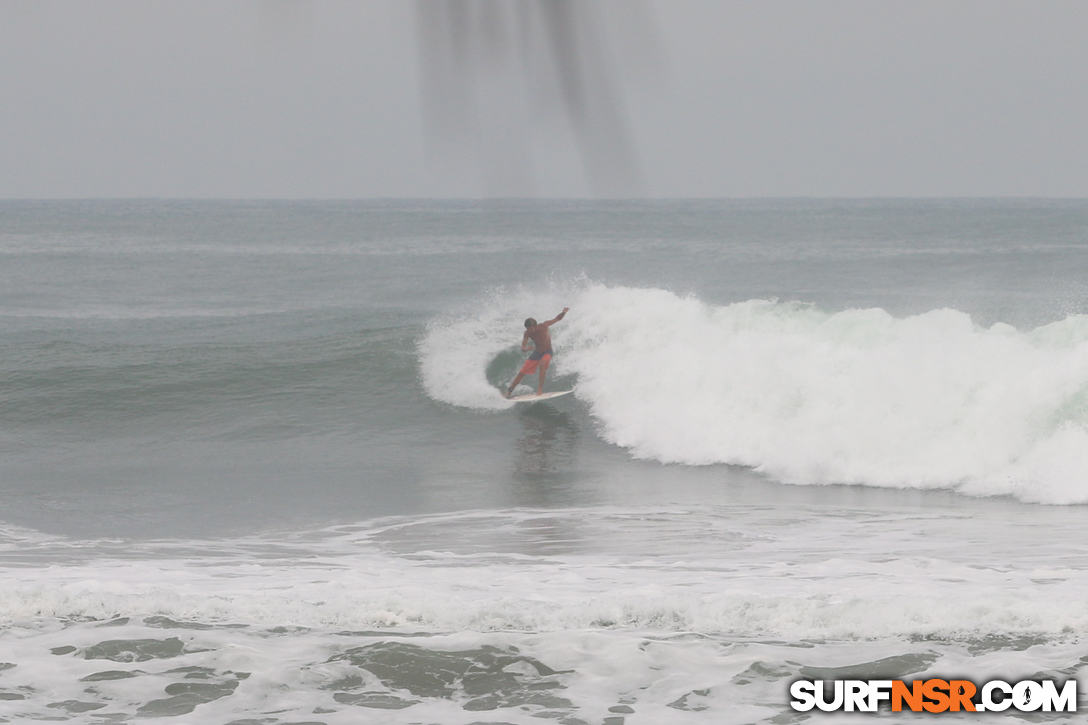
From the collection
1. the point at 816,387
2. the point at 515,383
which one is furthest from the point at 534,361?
the point at 816,387

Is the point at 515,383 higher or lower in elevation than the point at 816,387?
higher

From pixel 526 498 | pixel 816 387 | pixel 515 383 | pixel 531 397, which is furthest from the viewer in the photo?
pixel 515 383

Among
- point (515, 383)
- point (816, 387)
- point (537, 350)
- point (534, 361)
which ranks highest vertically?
point (537, 350)

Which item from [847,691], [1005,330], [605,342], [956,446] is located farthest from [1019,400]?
[847,691]

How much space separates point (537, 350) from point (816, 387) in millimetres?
3767

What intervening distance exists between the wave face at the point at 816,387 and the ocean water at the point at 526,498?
5cm

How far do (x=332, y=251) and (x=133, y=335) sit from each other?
17020 millimetres

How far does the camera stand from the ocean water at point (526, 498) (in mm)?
5074

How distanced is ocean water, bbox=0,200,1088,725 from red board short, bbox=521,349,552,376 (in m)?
0.56

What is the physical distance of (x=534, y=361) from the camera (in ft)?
48.3

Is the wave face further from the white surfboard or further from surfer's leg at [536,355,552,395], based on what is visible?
surfer's leg at [536,355,552,395]

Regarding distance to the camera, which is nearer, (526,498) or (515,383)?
(526,498)

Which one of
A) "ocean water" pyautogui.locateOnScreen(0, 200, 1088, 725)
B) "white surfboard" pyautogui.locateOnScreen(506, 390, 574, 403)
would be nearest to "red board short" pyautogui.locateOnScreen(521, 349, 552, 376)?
"white surfboard" pyautogui.locateOnScreen(506, 390, 574, 403)

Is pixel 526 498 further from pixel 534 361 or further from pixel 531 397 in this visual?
pixel 534 361
